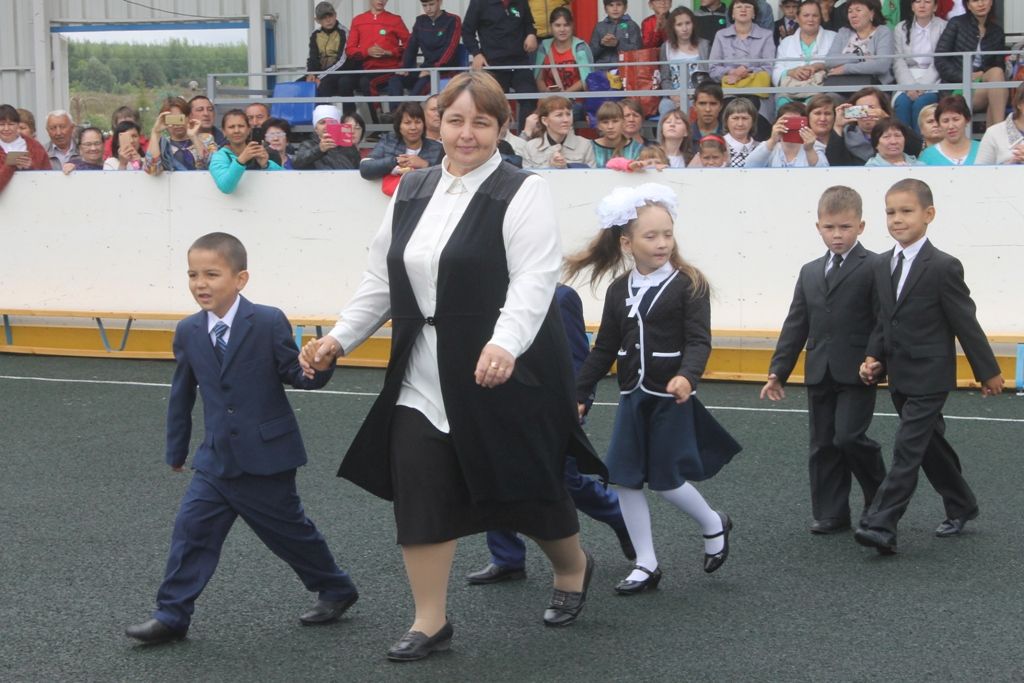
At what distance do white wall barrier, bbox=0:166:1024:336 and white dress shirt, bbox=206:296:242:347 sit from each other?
5.56 m

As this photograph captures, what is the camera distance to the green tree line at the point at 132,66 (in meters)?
17.3

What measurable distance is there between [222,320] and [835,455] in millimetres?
2639

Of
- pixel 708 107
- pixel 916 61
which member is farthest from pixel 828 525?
pixel 916 61

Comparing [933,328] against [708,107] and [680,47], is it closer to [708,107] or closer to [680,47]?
[708,107]

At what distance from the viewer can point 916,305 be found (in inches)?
219

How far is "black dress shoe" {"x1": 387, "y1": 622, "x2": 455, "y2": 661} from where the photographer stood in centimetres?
429

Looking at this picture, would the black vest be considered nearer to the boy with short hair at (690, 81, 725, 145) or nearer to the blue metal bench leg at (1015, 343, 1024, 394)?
the blue metal bench leg at (1015, 343, 1024, 394)

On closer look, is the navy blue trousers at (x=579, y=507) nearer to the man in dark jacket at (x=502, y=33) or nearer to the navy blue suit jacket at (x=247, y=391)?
the navy blue suit jacket at (x=247, y=391)

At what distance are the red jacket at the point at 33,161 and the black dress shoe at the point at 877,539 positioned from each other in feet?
26.7

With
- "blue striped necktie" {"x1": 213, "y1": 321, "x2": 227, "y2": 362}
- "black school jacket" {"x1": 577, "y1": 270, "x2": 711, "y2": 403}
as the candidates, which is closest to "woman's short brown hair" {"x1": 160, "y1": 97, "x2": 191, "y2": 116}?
"black school jacket" {"x1": 577, "y1": 270, "x2": 711, "y2": 403}

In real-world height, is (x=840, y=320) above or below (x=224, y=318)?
below

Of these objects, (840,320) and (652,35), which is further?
(652,35)

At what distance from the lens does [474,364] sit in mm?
4129

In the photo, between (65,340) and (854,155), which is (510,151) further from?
(65,340)
